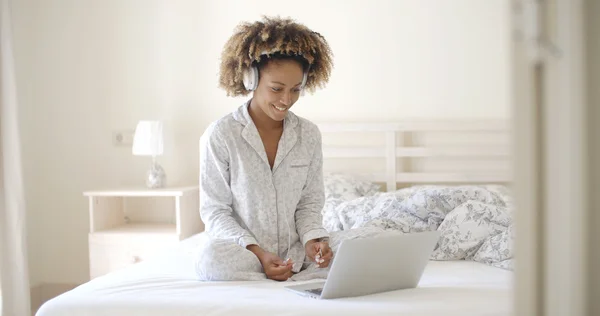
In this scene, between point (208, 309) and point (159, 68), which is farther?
point (159, 68)

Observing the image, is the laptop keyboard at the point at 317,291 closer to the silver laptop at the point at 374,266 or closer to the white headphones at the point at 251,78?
the silver laptop at the point at 374,266

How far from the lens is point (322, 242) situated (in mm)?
1989

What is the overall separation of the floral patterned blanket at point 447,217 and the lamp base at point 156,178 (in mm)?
826

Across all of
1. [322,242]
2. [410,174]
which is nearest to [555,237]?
[322,242]

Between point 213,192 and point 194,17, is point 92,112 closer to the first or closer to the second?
point 194,17

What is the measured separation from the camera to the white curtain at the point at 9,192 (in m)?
2.73

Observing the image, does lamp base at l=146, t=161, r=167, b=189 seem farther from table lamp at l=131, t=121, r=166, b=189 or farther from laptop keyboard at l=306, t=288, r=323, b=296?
laptop keyboard at l=306, t=288, r=323, b=296

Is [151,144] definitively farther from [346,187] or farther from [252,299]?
[252,299]

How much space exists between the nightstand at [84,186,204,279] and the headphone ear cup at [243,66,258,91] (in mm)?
1042

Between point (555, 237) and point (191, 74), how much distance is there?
9.34 ft

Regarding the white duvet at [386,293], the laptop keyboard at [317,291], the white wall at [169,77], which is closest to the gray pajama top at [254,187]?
the white duvet at [386,293]

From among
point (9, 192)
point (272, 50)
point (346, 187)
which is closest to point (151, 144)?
point (9, 192)

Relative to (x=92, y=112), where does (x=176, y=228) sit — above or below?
below

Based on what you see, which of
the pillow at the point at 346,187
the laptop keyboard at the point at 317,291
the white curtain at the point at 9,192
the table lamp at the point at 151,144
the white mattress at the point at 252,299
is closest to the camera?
the white mattress at the point at 252,299
